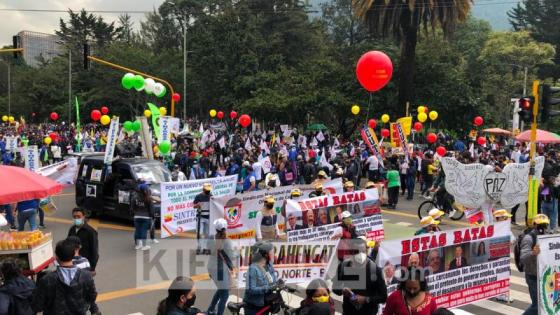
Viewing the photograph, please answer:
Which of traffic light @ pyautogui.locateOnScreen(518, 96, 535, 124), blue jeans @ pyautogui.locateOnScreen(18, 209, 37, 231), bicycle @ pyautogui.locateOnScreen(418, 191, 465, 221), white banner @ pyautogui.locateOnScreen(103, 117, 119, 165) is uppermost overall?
traffic light @ pyautogui.locateOnScreen(518, 96, 535, 124)

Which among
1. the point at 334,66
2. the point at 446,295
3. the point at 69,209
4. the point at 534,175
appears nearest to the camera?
the point at 446,295

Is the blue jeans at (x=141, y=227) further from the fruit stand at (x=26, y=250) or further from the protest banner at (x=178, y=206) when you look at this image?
the fruit stand at (x=26, y=250)

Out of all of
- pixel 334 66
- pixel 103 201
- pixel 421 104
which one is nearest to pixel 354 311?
pixel 103 201

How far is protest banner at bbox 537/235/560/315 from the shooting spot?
7.13m

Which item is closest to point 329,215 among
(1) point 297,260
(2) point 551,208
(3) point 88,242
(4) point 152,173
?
(1) point 297,260

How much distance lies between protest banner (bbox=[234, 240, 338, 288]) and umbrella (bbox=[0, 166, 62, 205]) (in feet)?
9.59

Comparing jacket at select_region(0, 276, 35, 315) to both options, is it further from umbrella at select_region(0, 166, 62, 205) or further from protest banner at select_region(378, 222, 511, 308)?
protest banner at select_region(378, 222, 511, 308)

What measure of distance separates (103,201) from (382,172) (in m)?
9.71


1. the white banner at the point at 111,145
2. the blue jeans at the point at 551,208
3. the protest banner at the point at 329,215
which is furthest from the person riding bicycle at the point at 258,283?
the blue jeans at the point at 551,208

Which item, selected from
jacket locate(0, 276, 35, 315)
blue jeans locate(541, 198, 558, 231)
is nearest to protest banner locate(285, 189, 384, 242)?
jacket locate(0, 276, 35, 315)

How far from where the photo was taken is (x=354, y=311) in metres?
6.31

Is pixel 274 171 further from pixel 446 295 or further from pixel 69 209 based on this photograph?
pixel 446 295

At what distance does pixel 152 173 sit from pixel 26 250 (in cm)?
736

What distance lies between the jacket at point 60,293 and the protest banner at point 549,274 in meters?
5.45
